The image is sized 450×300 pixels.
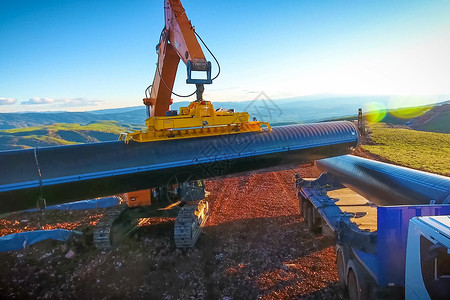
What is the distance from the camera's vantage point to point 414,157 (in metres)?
20.8

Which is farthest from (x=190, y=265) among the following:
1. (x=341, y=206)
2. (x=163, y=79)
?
(x=163, y=79)

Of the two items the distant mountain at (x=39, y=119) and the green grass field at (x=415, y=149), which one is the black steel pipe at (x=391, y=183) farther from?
the distant mountain at (x=39, y=119)

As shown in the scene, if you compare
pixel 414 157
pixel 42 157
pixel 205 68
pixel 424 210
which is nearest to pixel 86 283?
pixel 42 157

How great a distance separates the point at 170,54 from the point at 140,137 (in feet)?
10.5

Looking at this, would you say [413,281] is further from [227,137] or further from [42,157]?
[42,157]

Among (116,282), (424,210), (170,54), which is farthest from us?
(170,54)

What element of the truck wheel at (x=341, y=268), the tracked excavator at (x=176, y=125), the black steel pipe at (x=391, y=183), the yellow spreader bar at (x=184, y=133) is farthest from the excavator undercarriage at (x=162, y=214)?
the black steel pipe at (x=391, y=183)

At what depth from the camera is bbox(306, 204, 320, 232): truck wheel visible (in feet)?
27.7

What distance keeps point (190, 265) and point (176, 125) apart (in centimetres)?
365

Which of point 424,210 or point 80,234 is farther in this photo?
point 80,234

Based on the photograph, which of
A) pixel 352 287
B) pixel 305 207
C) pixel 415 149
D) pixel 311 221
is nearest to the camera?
pixel 352 287

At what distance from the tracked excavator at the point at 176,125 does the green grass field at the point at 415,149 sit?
15.3 m

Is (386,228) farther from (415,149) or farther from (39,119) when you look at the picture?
(39,119)

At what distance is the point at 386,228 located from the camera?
4.18 metres
